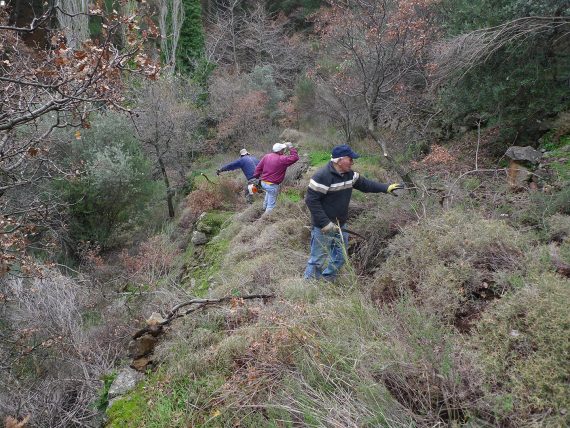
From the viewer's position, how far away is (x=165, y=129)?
12906 mm

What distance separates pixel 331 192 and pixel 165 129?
942 centimetres

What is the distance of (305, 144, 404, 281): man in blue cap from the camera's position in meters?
4.77

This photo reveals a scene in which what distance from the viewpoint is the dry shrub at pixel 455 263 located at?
341 cm

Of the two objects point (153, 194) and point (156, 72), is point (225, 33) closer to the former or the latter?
point (153, 194)

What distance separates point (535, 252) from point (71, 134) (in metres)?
11.0

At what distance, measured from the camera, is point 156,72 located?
3.44m

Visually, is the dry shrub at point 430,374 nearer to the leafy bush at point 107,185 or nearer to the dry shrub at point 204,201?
the dry shrub at point 204,201

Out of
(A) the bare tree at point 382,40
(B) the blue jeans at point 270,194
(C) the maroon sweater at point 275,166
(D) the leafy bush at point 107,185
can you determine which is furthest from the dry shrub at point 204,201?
(A) the bare tree at point 382,40

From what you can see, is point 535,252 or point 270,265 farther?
point 270,265

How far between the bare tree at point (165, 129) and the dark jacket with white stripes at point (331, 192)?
8501 millimetres

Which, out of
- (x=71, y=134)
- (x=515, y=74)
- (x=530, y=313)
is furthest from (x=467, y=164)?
(x=71, y=134)

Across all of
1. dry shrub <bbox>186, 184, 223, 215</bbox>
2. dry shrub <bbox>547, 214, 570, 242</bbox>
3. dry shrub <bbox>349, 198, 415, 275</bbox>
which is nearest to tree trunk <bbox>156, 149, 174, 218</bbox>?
dry shrub <bbox>186, 184, 223, 215</bbox>

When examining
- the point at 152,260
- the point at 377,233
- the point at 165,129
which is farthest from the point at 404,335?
the point at 165,129

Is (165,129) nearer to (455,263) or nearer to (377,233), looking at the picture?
(377,233)
